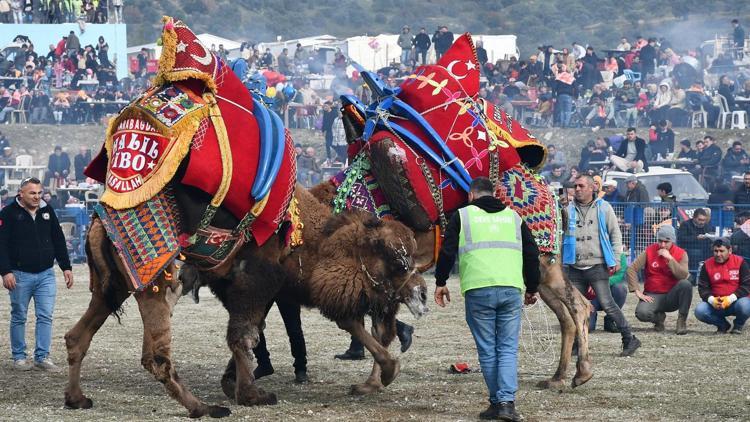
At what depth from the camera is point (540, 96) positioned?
34.8 meters

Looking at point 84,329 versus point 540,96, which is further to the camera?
point 540,96

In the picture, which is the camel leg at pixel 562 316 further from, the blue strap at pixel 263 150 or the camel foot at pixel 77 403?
the camel foot at pixel 77 403

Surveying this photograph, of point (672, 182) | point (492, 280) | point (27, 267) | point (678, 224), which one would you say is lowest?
point (678, 224)

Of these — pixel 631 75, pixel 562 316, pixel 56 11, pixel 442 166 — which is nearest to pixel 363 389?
pixel 442 166

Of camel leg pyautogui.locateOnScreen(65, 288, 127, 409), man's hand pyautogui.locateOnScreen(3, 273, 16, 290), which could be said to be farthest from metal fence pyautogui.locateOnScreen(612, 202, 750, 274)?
camel leg pyautogui.locateOnScreen(65, 288, 127, 409)

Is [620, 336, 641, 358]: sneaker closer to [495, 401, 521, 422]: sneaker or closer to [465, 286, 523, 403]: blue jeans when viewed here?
[465, 286, 523, 403]: blue jeans

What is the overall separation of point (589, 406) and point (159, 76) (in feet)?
13.0

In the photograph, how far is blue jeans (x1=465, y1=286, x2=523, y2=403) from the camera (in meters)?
8.45

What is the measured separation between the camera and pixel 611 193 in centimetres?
2164

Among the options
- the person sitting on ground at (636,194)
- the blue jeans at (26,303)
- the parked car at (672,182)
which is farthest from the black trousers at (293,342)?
the parked car at (672,182)

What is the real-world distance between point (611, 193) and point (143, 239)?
14390 millimetres

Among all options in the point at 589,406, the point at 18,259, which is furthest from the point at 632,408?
the point at 18,259

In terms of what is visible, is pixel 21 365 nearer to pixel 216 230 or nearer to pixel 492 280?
pixel 216 230

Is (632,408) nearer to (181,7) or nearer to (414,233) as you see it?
(414,233)
